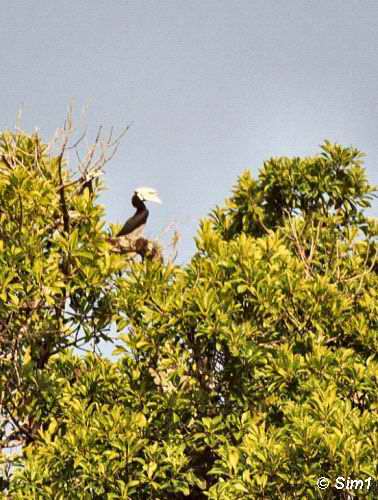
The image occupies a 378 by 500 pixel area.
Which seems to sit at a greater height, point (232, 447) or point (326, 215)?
point (326, 215)

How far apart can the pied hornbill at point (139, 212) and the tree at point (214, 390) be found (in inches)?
70.6

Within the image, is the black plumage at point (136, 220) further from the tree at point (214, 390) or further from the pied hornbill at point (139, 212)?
the tree at point (214, 390)

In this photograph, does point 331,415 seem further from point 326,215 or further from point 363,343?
point 326,215

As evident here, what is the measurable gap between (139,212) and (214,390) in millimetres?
4082

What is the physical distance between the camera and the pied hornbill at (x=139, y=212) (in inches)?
551

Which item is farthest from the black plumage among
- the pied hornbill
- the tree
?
the tree

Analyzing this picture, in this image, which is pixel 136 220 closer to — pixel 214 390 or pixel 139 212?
pixel 139 212

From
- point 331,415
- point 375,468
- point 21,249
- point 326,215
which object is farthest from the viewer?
point 326,215

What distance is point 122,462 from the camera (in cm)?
1033

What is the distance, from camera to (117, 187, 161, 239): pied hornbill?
14000 millimetres

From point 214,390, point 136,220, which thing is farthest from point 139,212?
point 214,390

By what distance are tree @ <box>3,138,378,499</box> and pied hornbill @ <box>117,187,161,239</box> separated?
1793 millimetres

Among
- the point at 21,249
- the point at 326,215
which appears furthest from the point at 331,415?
the point at 326,215

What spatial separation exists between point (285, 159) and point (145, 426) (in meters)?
6.08
